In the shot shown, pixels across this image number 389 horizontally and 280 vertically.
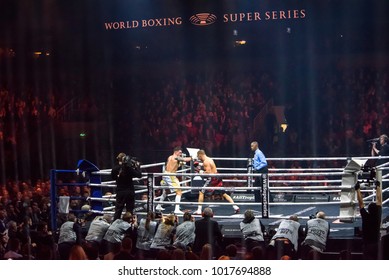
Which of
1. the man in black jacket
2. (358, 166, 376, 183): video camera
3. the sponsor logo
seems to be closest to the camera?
the man in black jacket

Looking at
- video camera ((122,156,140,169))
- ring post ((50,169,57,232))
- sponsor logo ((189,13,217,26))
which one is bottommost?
ring post ((50,169,57,232))

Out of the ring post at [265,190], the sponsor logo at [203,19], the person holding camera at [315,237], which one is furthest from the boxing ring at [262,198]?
the sponsor logo at [203,19]

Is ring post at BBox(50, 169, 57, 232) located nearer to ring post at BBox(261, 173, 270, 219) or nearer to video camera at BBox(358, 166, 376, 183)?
ring post at BBox(261, 173, 270, 219)

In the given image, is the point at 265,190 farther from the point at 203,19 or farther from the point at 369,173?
the point at 203,19

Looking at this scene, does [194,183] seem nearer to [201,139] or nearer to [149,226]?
[149,226]

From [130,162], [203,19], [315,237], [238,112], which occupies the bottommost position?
[315,237]

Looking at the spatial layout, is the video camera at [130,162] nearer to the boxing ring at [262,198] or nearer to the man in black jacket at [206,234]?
the boxing ring at [262,198]

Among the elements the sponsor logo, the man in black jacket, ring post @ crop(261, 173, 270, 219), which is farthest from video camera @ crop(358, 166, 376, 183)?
the sponsor logo


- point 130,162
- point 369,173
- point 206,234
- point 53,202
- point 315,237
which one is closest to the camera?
point 315,237

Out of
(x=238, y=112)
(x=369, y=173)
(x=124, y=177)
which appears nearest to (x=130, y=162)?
(x=124, y=177)

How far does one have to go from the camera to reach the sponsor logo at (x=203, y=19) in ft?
58.4

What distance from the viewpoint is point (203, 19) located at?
17922mm

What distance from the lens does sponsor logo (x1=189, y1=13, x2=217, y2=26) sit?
1781 centimetres

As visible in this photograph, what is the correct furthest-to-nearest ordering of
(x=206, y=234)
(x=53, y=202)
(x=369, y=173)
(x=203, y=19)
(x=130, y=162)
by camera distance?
(x=203, y=19), (x=53, y=202), (x=130, y=162), (x=369, y=173), (x=206, y=234)
